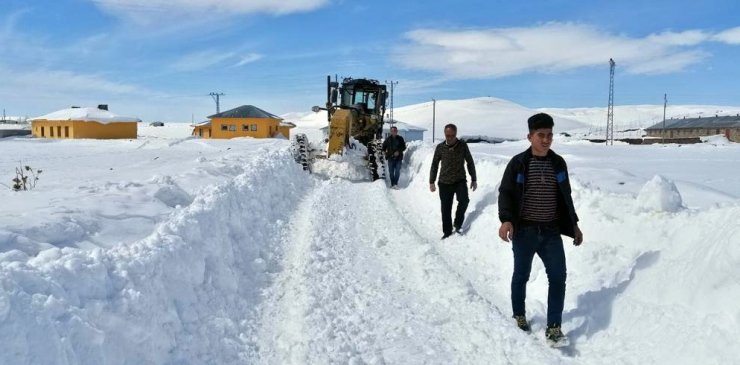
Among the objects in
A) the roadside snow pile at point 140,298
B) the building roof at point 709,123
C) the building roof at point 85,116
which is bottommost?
the roadside snow pile at point 140,298

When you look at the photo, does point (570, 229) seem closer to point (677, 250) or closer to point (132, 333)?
point (677, 250)

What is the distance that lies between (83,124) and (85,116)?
760 mm

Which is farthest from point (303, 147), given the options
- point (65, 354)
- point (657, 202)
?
point (65, 354)

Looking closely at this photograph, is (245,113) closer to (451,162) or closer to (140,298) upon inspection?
(451,162)

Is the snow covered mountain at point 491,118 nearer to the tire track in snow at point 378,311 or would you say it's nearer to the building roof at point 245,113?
the building roof at point 245,113

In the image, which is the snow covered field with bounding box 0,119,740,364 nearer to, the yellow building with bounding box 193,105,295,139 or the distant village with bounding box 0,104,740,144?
the distant village with bounding box 0,104,740,144

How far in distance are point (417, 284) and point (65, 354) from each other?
11.9 ft

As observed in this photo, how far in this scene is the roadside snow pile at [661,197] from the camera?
207 inches

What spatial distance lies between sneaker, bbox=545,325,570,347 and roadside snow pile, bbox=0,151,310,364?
7.90 ft

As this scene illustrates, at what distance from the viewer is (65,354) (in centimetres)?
303

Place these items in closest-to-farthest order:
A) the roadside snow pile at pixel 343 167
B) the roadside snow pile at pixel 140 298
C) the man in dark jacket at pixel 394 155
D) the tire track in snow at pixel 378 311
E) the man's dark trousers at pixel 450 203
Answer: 1. the roadside snow pile at pixel 140 298
2. the tire track in snow at pixel 378 311
3. the man's dark trousers at pixel 450 203
4. the man in dark jacket at pixel 394 155
5. the roadside snow pile at pixel 343 167

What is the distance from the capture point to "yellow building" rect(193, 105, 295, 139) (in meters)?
51.7

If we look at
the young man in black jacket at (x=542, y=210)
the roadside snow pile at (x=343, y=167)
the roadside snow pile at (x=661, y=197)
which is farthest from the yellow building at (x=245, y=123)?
the young man in black jacket at (x=542, y=210)

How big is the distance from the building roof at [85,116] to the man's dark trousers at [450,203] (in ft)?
163
